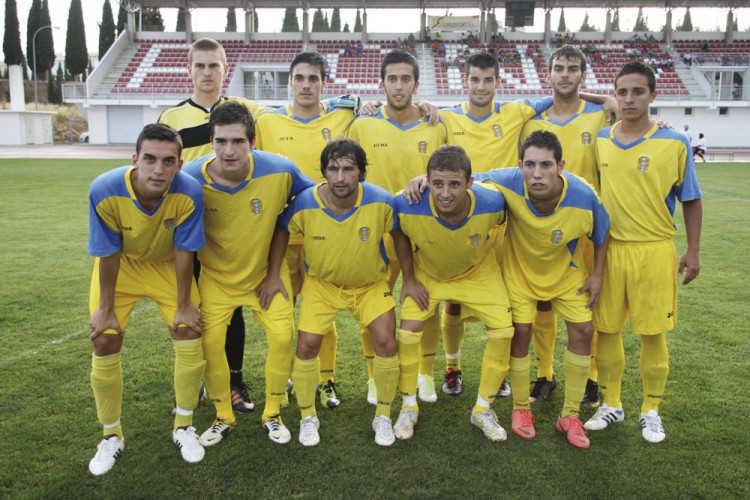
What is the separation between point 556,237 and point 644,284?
1.94 ft

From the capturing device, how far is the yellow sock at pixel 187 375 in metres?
3.28

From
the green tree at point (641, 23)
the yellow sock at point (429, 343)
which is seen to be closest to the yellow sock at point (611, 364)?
the yellow sock at point (429, 343)

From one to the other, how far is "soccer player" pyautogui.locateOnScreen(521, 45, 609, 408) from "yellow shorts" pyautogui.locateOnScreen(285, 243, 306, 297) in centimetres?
164

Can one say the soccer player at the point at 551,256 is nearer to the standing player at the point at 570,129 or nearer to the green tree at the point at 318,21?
the standing player at the point at 570,129

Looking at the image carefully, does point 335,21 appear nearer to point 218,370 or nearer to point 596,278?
point 596,278

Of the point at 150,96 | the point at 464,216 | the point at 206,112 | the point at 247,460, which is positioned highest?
the point at 150,96

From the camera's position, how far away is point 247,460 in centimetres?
318

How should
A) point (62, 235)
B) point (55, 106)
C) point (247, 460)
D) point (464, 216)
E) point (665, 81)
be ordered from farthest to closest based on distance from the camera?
1. point (55, 106)
2. point (665, 81)
3. point (62, 235)
4. point (464, 216)
5. point (247, 460)

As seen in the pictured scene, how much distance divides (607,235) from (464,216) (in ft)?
2.82

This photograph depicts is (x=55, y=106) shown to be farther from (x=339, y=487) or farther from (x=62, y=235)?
(x=339, y=487)

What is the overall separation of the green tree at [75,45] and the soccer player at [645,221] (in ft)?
174

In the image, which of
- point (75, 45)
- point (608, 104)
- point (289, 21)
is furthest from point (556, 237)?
point (289, 21)

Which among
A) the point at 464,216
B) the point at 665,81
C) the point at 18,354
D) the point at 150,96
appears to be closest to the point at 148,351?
the point at 18,354

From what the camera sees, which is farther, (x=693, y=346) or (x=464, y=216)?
(x=693, y=346)
